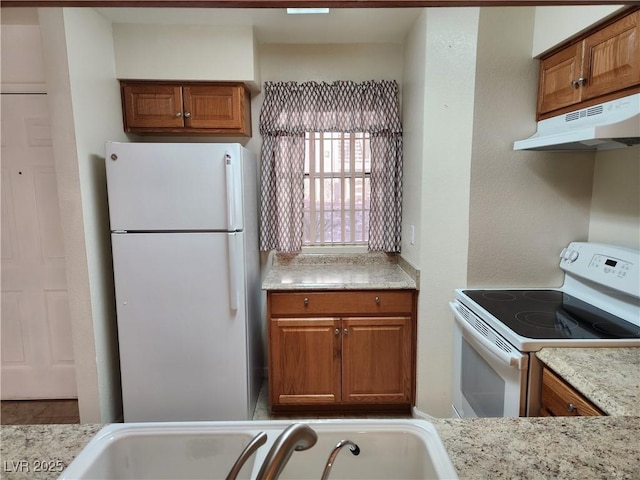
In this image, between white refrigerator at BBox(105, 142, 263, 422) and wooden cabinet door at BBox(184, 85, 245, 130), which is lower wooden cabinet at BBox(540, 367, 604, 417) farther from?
wooden cabinet door at BBox(184, 85, 245, 130)

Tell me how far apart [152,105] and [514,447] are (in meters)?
2.56

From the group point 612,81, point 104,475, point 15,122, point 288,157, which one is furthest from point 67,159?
point 612,81

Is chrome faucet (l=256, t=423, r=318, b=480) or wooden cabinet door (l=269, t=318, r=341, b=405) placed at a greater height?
chrome faucet (l=256, t=423, r=318, b=480)

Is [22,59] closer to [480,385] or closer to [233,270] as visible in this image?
[233,270]

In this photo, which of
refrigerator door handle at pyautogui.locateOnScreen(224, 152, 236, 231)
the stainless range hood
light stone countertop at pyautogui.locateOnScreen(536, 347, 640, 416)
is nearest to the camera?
light stone countertop at pyautogui.locateOnScreen(536, 347, 640, 416)

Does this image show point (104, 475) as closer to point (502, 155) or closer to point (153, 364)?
point (153, 364)

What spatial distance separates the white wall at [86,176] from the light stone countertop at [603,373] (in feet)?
7.39

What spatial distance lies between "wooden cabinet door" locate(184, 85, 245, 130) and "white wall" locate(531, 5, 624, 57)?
1.72 m

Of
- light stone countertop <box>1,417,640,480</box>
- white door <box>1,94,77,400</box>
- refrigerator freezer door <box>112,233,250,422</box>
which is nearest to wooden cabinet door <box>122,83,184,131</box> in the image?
white door <box>1,94,77,400</box>

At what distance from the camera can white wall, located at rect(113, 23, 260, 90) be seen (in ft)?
7.52

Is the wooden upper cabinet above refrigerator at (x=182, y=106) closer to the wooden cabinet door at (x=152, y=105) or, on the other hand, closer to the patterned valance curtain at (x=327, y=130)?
the wooden cabinet door at (x=152, y=105)

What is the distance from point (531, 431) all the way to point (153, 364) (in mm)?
2007

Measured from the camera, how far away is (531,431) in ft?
2.70

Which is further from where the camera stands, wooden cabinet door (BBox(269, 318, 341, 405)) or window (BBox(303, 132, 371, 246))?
window (BBox(303, 132, 371, 246))
